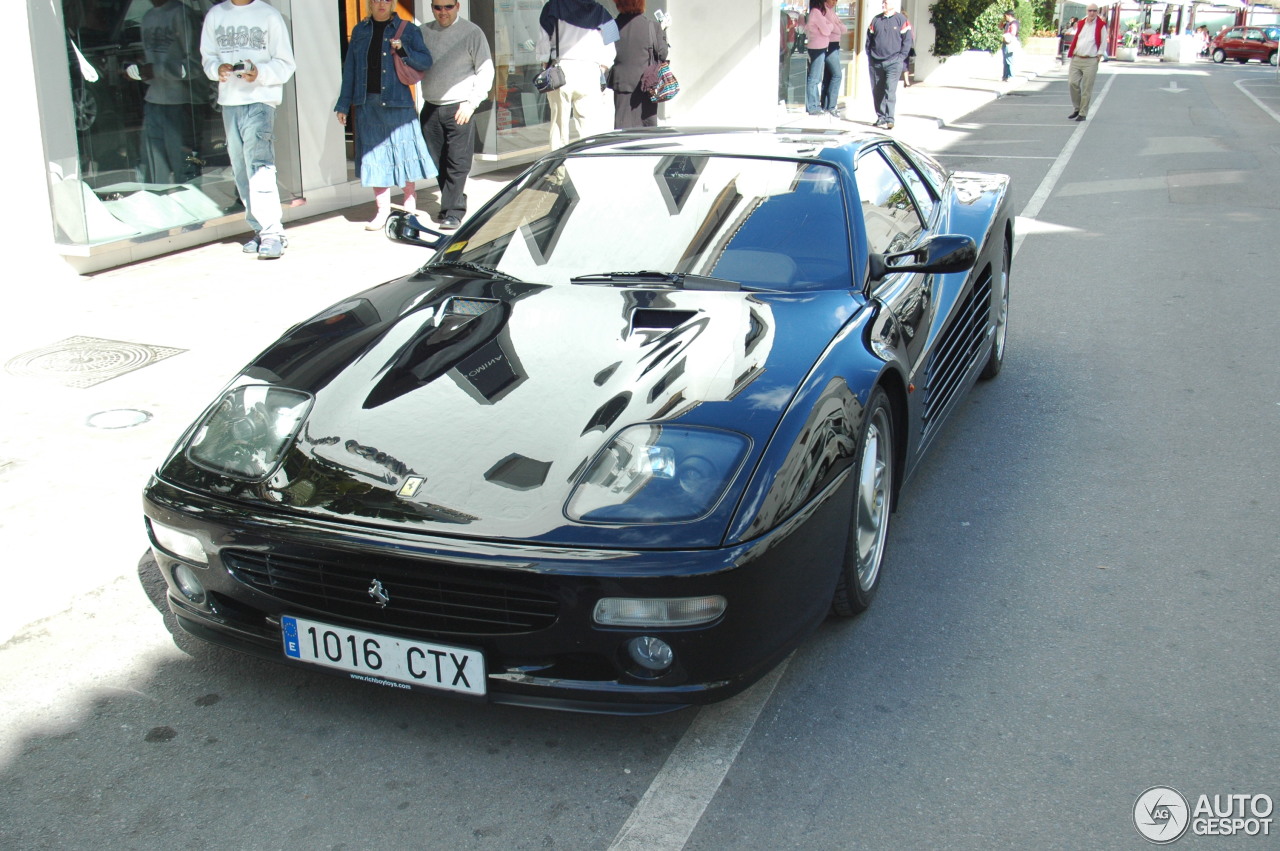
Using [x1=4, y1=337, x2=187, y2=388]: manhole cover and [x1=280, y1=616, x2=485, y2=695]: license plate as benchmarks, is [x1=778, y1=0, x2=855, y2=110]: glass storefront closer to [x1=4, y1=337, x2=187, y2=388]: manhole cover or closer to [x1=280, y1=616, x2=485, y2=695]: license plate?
[x1=4, y1=337, x2=187, y2=388]: manhole cover

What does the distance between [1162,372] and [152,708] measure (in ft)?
16.4

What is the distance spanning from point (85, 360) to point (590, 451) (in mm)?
4035

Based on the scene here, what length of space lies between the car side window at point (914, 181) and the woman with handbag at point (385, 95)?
182 inches

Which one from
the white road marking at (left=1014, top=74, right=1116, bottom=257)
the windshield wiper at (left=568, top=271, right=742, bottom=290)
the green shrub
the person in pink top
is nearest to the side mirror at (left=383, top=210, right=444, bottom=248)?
the windshield wiper at (left=568, top=271, right=742, bottom=290)

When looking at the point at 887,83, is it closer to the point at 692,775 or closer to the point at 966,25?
the point at 966,25

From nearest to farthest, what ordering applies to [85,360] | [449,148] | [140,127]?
[85,360], [140,127], [449,148]

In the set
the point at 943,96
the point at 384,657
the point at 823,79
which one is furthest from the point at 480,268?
the point at 943,96

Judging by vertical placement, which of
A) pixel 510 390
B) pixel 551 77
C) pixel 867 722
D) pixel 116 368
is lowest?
pixel 867 722

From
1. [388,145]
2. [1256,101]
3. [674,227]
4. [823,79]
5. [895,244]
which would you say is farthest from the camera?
[1256,101]

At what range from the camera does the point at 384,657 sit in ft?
9.22

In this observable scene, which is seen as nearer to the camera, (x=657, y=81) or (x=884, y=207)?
(x=884, y=207)

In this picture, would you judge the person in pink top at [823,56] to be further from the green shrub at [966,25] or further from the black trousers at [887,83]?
the green shrub at [966,25]

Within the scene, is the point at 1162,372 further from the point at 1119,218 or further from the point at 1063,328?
the point at 1119,218

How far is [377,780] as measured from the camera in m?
2.80
